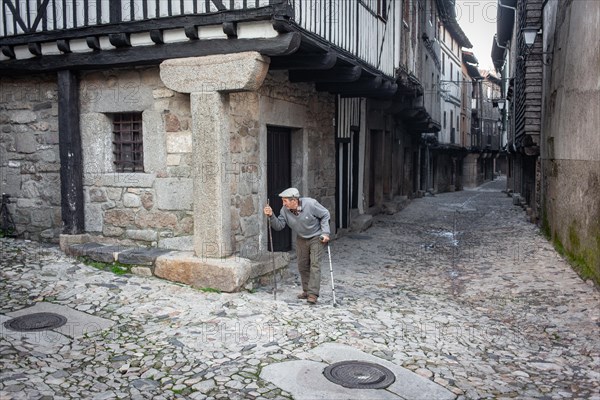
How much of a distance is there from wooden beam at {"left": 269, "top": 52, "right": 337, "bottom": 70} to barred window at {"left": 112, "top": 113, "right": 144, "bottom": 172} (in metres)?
1.95

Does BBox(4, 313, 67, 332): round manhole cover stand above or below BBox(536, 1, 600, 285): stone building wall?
below

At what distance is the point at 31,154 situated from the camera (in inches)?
300

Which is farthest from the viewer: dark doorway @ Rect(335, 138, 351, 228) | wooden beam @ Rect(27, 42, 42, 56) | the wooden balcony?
dark doorway @ Rect(335, 138, 351, 228)

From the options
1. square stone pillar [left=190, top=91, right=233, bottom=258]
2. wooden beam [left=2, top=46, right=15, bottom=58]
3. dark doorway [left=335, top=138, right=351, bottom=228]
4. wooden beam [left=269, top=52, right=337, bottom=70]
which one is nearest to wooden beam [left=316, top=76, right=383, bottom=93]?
dark doorway [left=335, top=138, right=351, bottom=228]

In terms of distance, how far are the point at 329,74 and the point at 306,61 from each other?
114cm

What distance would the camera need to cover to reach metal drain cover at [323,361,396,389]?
4.00 metres

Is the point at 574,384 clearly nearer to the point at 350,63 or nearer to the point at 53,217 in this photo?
the point at 350,63

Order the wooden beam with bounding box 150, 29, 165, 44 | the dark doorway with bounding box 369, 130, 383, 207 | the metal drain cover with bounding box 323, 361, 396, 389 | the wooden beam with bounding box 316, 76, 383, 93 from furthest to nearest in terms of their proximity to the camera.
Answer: the dark doorway with bounding box 369, 130, 383, 207 → the wooden beam with bounding box 316, 76, 383, 93 → the wooden beam with bounding box 150, 29, 165, 44 → the metal drain cover with bounding box 323, 361, 396, 389

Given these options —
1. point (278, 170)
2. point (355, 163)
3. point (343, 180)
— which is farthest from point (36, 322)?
point (355, 163)

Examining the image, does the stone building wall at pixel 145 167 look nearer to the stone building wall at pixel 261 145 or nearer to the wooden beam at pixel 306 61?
the stone building wall at pixel 261 145

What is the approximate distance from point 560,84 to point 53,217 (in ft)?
28.9

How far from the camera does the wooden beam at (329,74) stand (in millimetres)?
7617

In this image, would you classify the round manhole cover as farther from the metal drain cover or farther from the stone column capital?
the stone column capital

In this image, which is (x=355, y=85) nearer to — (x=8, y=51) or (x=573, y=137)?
(x=573, y=137)
